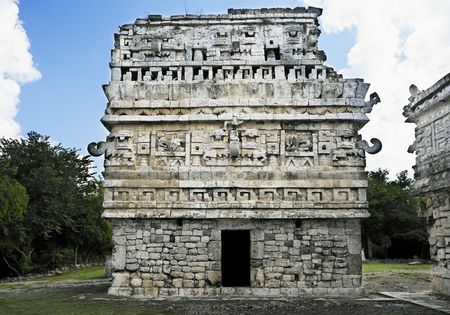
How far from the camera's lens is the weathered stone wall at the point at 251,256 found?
10.8 meters

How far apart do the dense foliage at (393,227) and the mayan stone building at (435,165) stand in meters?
19.8

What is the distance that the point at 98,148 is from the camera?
38.3ft

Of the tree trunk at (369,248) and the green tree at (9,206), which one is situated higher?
the green tree at (9,206)

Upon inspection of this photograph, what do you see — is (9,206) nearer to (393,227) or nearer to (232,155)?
(232,155)

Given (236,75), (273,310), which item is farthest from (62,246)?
(273,310)

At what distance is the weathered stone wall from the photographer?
10.8 metres

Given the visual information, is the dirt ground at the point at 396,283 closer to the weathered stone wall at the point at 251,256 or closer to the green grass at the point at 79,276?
the weathered stone wall at the point at 251,256

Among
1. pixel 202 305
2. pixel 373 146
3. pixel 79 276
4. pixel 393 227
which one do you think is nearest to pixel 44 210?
pixel 79 276

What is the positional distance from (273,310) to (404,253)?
1038 inches

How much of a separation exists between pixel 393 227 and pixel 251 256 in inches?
935

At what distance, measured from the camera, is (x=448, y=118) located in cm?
1106

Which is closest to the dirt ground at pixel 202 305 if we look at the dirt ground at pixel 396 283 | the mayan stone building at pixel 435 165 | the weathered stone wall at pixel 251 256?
the weathered stone wall at pixel 251 256

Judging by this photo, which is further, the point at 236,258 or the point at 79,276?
the point at 79,276

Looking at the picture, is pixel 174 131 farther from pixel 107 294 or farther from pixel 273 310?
pixel 273 310
